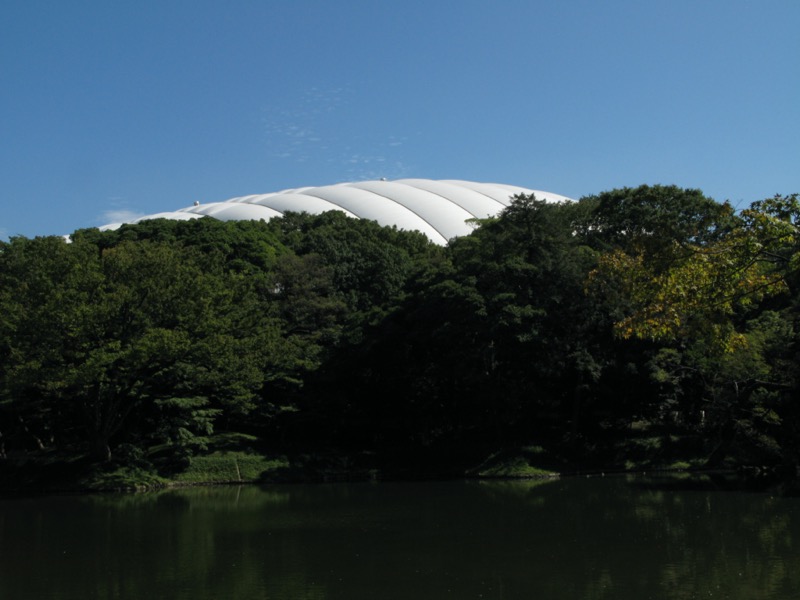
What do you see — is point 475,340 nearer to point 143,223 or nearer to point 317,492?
point 317,492

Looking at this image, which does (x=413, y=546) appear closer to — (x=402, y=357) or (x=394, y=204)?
(x=402, y=357)

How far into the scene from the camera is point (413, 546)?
12789mm

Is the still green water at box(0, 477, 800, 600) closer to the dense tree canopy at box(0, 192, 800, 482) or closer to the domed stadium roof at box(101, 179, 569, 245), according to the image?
the dense tree canopy at box(0, 192, 800, 482)

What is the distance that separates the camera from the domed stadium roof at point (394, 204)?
172 ft

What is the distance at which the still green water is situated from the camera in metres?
9.86

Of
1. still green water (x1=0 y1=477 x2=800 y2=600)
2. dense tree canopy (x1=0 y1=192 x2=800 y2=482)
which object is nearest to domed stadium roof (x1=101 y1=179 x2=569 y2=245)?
dense tree canopy (x1=0 y1=192 x2=800 y2=482)

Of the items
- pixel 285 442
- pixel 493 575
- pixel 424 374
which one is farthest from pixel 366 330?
pixel 493 575

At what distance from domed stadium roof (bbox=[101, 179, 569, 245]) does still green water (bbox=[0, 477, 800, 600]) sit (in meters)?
32.4

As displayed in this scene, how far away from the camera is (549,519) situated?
1541cm

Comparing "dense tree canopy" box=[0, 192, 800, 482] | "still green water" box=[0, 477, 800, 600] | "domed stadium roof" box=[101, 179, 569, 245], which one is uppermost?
"domed stadium roof" box=[101, 179, 569, 245]

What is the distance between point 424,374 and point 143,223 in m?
16.0

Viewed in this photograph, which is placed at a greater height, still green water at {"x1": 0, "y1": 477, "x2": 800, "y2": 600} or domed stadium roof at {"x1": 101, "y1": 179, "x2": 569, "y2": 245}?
domed stadium roof at {"x1": 101, "y1": 179, "x2": 569, "y2": 245}

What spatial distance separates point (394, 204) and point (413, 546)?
144ft

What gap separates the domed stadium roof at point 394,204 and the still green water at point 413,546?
3239 centimetres
